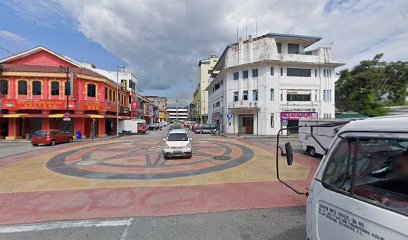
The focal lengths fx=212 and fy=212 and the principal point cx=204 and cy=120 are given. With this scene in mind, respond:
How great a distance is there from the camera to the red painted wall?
100ft

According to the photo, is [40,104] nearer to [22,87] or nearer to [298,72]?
[22,87]

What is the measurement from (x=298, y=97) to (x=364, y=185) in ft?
113

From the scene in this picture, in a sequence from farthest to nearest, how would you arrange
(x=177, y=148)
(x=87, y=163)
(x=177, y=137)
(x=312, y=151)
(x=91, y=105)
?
(x=91, y=105)
(x=312, y=151)
(x=177, y=137)
(x=177, y=148)
(x=87, y=163)

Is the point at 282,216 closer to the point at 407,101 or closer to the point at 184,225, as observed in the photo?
the point at 184,225

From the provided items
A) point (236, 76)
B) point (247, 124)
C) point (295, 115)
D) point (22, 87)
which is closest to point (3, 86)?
point (22, 87)

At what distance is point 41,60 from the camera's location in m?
30.9

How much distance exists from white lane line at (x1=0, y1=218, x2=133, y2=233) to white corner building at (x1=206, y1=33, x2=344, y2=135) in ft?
98.6

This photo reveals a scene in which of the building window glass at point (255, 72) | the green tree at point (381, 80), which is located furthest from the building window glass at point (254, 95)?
the green tree at point (381, 80)

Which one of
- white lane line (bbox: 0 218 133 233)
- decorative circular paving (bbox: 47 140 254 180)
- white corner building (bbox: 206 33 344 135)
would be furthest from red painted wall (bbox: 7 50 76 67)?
white lane line (bbox: 0 218 133 233)

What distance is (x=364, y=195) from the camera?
7.06 feet

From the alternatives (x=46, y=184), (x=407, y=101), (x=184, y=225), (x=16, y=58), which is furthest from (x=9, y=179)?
(x=407, y=101)

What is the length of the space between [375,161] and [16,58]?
40.9 m

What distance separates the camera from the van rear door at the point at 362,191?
1869 mm

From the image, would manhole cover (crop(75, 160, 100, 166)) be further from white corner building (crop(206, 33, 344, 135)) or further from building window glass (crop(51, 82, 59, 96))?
white corner building (crop(206, 33, 344, 135))
